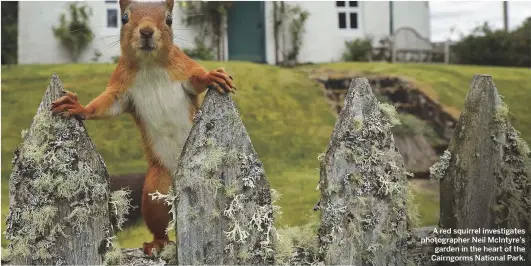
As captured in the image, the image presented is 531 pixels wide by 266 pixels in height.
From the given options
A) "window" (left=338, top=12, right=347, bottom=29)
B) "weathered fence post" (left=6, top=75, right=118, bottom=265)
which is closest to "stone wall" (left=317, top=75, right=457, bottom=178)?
"window" (left=338, top=12, right=347, bottom=29)

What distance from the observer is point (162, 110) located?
67.4 inches

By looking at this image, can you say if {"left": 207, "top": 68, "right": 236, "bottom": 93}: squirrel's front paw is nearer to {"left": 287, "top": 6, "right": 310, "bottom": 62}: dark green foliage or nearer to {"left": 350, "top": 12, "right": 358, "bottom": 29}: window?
{"left": 287, "top": 6, "right": 310, "bottom": 62}: dark green foliage

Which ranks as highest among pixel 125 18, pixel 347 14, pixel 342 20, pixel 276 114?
pixel 347 14

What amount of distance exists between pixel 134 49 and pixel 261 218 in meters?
0.67

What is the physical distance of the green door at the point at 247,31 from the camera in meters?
7.99

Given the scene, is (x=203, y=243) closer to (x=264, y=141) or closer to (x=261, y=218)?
(x=261, y=218)

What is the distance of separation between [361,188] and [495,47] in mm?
8462

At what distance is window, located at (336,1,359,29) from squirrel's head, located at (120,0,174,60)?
624cm

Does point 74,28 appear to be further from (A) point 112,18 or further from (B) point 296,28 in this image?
(B) point 296,28

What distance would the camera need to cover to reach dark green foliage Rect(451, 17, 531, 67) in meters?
8.30

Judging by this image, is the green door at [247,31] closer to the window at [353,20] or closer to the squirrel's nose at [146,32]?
the window at [353,20]

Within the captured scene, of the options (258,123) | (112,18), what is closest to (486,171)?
(258,123)

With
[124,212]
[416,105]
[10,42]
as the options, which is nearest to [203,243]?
[124,212]

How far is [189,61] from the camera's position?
1732 mm
